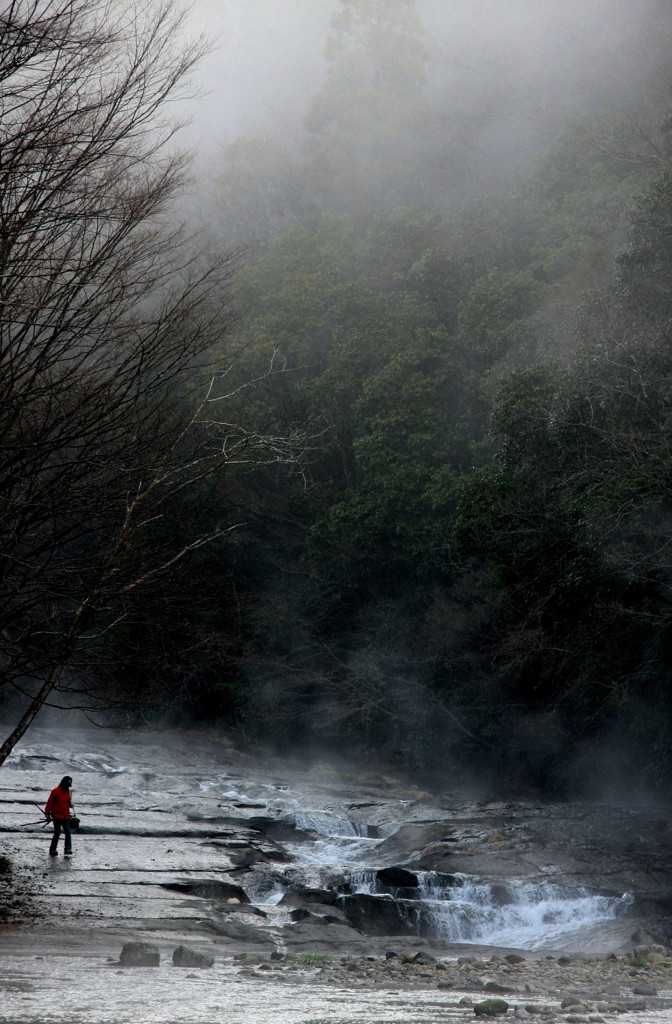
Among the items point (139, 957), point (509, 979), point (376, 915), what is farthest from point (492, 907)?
point (139, 957)

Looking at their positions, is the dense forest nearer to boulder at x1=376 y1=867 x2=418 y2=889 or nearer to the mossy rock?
the mossy rock

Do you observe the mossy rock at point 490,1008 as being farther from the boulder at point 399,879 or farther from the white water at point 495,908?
the boulder at point 399,879

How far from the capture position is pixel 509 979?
26.3 feet

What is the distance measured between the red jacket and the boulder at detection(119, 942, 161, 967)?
620 cm

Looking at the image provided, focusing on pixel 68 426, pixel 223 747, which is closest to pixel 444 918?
pixel 68 426

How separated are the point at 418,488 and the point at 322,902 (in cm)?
1723

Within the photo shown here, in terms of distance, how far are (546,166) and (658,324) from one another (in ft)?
82.6

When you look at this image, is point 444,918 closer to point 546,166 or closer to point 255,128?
point 546,166

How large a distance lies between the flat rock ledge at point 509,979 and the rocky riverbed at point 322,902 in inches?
1.2

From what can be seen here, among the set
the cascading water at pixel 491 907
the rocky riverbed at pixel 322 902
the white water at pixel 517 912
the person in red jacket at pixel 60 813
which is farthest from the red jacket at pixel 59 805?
the white water at pixel 517 912

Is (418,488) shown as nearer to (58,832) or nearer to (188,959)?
(58,832)

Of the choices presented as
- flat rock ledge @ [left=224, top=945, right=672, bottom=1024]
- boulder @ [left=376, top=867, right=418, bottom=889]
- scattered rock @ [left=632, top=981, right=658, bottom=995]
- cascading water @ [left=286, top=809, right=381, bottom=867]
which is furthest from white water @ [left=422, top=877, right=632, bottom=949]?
scattered rock @ [left=632, top=981, right=658, bottom=995]

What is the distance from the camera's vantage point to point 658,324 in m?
17.7

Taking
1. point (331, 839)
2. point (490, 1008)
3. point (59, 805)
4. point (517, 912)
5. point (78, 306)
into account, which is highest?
point (78, 306)
